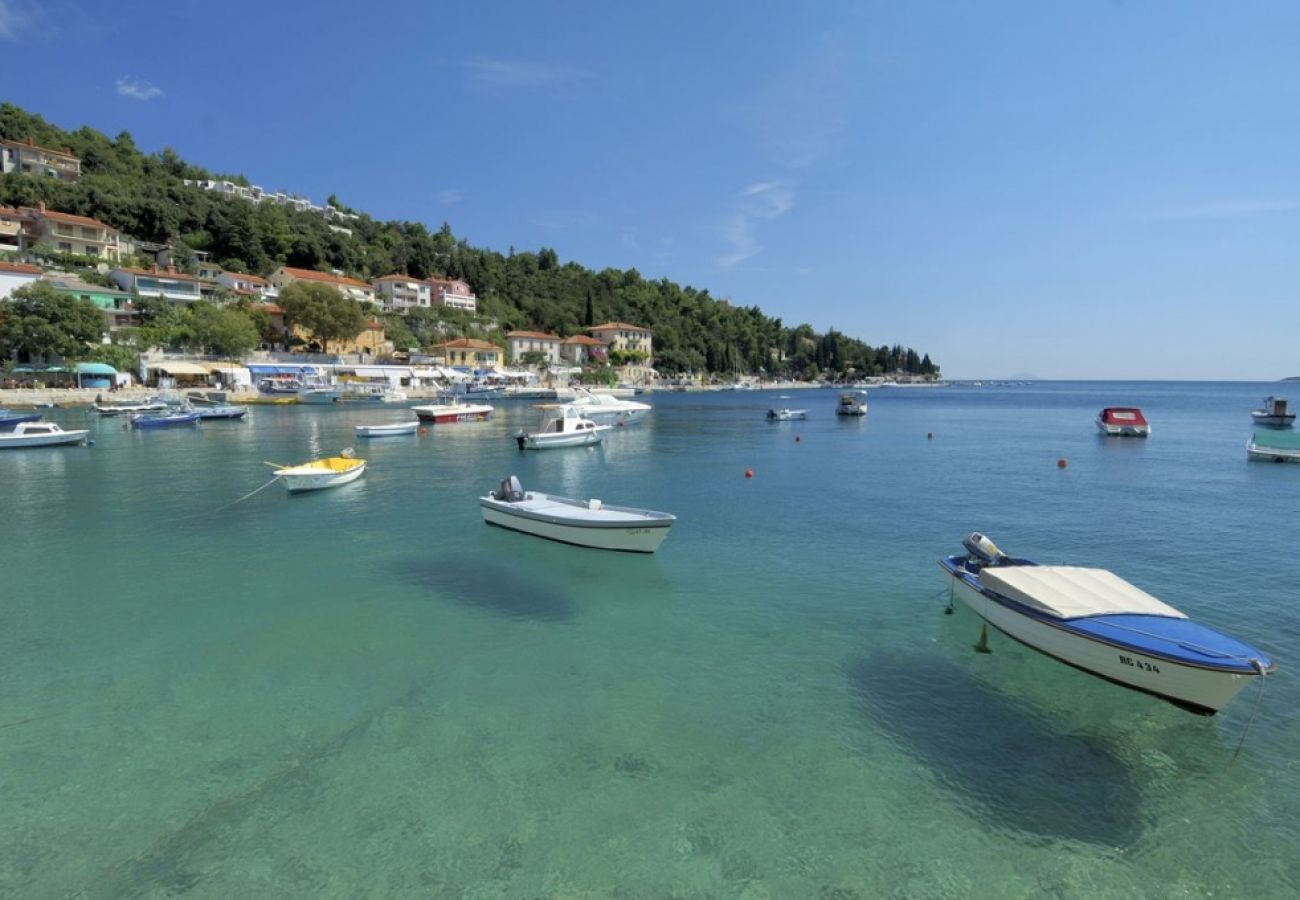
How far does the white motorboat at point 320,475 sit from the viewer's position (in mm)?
26603

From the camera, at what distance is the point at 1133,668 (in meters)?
8.93

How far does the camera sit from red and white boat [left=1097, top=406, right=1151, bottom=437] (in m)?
51.1

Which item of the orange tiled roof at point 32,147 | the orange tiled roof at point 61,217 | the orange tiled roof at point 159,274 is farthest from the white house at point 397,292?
the orange tiled roof at point 32,147

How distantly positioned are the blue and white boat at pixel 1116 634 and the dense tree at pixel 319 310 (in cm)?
9882

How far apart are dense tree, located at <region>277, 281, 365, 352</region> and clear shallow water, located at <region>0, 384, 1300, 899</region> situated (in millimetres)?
79277

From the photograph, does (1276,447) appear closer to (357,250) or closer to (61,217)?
(61,217)

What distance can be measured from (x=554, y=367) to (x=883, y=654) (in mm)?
123846

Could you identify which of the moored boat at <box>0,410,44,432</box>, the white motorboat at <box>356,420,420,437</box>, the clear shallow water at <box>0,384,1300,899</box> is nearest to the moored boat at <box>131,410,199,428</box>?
the moored boat at <box>0,410,44,432</box>

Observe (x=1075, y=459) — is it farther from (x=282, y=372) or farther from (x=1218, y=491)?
(x=282, y=372)

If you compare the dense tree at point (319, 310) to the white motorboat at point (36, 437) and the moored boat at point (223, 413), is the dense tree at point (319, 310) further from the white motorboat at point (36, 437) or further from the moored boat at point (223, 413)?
the white motorboat at point (36, 437)

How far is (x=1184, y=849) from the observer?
6.96m

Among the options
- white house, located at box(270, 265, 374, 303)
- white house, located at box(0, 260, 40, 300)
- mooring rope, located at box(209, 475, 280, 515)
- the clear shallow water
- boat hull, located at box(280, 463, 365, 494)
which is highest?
white house, located at box(270, 265, 374, 303)

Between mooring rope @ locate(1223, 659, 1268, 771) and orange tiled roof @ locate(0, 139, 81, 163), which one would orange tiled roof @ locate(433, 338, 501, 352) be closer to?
orange tiled roof @ locate(0, 139, 81, 163)

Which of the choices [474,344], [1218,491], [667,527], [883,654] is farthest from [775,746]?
[474,344]
